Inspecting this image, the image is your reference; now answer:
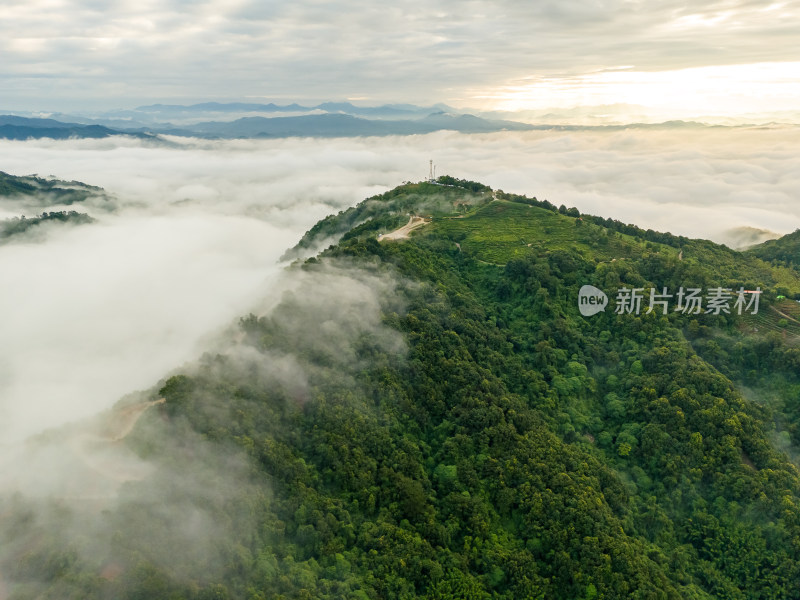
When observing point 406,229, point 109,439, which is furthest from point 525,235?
point 109,439

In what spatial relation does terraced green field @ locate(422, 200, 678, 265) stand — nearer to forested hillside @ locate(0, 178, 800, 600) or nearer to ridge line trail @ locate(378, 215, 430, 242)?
ridge line trail @ locate(378, 215, 430, 242)

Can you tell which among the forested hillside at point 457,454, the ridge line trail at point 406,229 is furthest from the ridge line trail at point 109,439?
the ridge line trail at point 406,229

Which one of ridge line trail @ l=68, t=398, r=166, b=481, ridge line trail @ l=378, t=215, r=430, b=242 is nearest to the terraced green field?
ridge line trail @ l=378, t=215, r=430, b=242

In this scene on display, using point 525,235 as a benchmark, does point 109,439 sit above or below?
below

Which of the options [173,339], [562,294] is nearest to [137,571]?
[173,339]

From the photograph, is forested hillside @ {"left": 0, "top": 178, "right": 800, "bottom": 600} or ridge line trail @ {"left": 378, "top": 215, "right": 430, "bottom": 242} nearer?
forested hillside @ {"left": 0, "top": 178, "right": 800, "bottom": 600}

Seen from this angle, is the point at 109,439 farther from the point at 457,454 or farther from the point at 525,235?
the point at 525,235

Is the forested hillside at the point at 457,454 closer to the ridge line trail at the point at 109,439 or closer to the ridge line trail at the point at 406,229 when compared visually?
the ridge line trail at the point at 109,439

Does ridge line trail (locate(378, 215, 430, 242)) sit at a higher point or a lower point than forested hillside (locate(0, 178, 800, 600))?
higher
